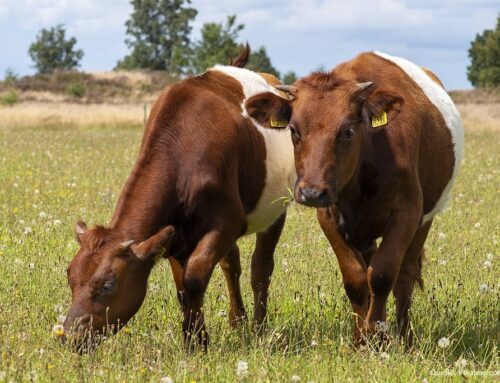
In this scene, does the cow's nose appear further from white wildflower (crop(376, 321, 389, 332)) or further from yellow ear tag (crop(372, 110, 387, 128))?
white wildflower (crop(376, 321, 389, 332))

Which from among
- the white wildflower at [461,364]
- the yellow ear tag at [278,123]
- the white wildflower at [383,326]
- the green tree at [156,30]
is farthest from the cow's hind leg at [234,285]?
the green tree at [156,30]

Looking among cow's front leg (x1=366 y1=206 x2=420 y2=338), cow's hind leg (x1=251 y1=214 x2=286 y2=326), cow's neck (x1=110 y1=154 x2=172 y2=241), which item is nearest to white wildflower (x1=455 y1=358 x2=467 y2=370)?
cow's front leg (x1=366 y1=206 x2=420 y2=338)

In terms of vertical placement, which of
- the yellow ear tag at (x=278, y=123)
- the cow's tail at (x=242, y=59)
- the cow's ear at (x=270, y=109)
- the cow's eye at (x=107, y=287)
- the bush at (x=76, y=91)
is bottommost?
the bush at (x=76, y=91)

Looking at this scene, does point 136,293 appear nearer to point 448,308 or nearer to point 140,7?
point 448,308

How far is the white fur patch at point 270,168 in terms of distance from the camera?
25.9ft

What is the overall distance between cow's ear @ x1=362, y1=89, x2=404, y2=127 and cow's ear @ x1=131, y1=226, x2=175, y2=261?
1766mm

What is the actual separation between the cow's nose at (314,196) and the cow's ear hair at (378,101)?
0.89 meters

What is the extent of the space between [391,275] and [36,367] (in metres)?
2.79

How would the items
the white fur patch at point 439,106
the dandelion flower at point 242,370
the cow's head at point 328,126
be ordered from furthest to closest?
the white fur patch at point 439,106, the cow's head at point 328,126, the dandelion flower at point 242,370

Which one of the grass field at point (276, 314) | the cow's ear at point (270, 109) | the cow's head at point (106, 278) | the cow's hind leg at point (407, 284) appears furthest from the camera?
the cow's hind leg at point (407, 284)

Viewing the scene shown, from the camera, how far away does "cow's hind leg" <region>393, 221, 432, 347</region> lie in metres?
7.43

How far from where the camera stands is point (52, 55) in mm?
117188

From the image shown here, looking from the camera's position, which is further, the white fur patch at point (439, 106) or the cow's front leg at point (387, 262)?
the white fur patch at point (439, 106)

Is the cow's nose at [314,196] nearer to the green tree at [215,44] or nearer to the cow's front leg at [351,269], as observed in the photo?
the cow's front leg at [351,269]
